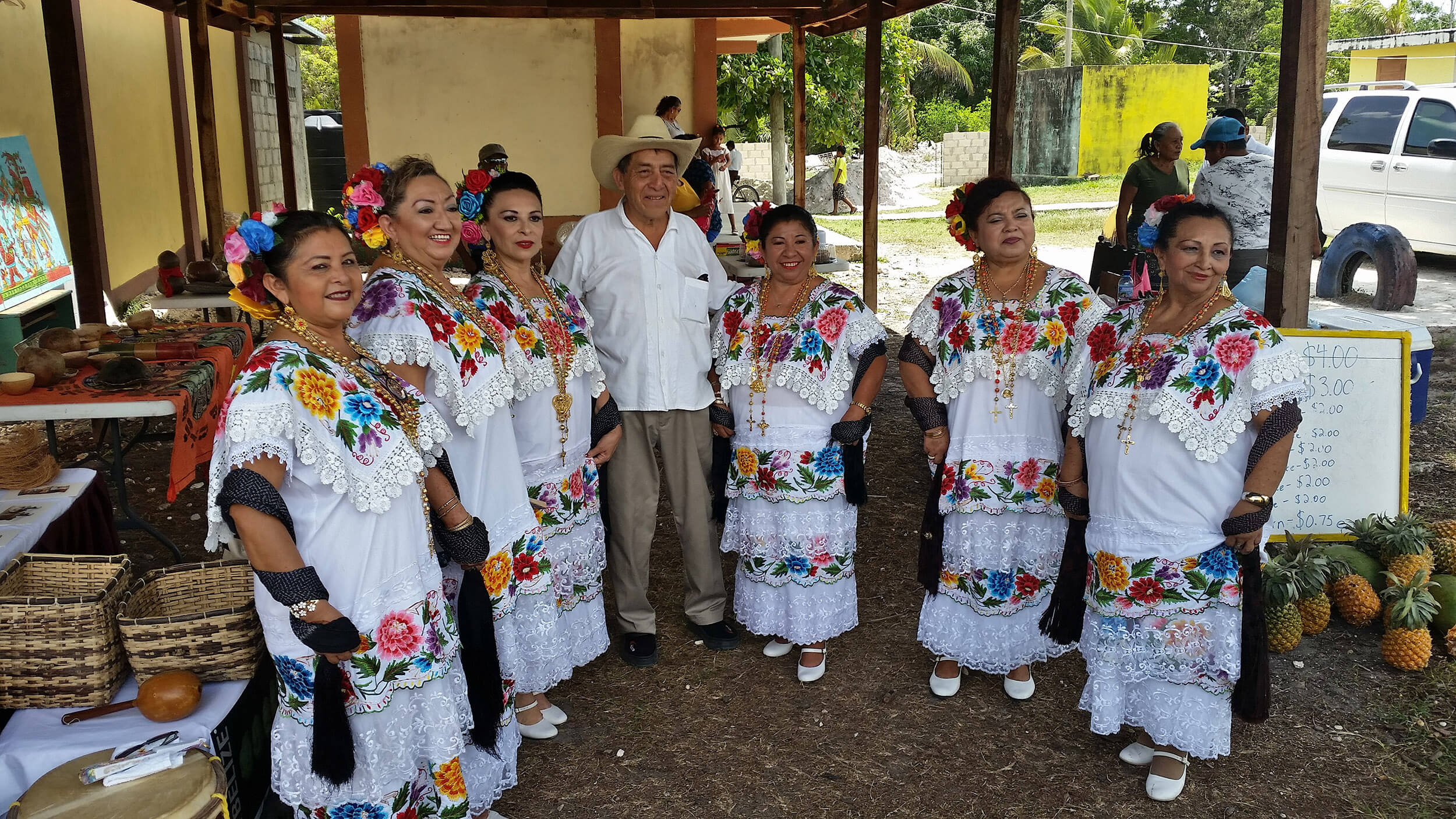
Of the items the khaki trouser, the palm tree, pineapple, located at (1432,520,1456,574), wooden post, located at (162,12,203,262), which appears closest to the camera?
the khaki trouser

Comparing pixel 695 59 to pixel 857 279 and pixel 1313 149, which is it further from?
pixel 1313 149

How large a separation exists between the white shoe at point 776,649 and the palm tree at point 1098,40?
2983 centimetres

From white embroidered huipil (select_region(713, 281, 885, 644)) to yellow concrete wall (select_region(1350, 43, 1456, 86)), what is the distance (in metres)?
21.7

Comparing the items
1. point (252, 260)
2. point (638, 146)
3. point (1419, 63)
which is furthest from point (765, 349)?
point (1419, 63)

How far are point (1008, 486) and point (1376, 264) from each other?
8.63 meters

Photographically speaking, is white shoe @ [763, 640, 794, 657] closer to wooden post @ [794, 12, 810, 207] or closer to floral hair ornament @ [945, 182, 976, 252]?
floral hair ornament @ [945, 182, 976, 252]

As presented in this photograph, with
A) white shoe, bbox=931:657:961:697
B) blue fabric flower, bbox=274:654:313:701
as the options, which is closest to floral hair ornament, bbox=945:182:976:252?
white shoe, bbox=931:657:961:697

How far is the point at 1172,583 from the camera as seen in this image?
3.03m

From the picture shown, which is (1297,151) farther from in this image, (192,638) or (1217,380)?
(192,638)

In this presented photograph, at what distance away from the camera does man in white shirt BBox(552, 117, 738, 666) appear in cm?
378

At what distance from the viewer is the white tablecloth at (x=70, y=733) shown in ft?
8.27

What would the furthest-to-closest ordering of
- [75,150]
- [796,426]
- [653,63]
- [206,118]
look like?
[653,63] → [206,118] → [75,150] → [796,426]

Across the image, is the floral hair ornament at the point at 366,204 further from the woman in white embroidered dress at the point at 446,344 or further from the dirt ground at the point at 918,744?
the dirt ground at the point at 918,744

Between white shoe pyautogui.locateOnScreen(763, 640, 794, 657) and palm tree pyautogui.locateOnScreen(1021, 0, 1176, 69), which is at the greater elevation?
palm tree pyautogui.locateOnScreen(1021, 0, 1176, 69)
